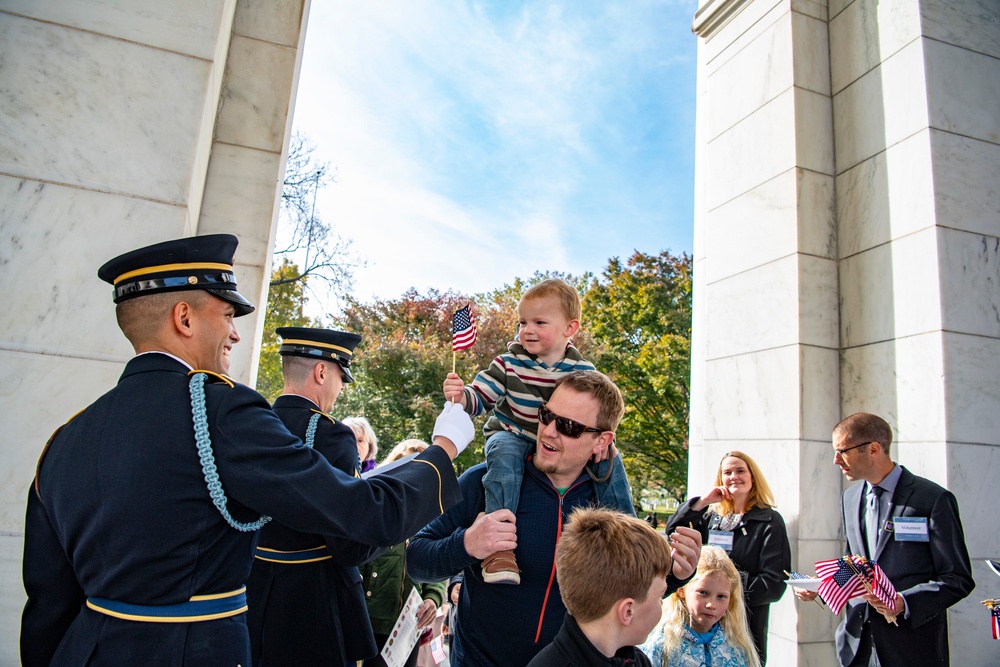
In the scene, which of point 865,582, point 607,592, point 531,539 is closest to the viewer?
point 607,592

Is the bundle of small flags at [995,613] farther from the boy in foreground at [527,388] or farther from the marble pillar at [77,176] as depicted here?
the marble pillar at [77,176]

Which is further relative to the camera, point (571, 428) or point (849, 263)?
point (849, 263)

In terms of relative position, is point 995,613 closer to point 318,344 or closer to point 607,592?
point 607,592

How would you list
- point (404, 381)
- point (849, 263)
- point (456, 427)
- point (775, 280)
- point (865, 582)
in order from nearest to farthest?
point (456, 427) → point (865, 582) → point (849, 263) → point (775, 280) → point (404, 381)

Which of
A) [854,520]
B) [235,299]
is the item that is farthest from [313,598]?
[854,520]

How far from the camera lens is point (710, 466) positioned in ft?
21.5

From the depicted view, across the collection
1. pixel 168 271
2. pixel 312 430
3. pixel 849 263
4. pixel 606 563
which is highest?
pixel 849 263

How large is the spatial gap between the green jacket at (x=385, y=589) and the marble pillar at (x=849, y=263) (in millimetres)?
3307

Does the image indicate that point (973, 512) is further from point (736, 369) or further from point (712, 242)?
point (712, 242)

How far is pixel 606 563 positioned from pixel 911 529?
121 inches

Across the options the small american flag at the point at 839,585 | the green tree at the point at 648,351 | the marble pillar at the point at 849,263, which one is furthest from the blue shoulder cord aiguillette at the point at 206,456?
the green tree at the point at 648,351

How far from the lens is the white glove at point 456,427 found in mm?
2348

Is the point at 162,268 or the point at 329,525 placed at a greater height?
the point at 162,268

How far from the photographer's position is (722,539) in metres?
5.02
